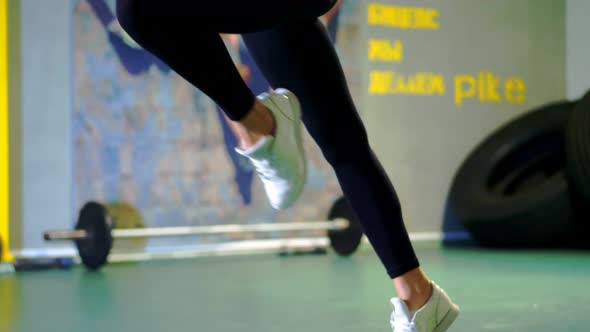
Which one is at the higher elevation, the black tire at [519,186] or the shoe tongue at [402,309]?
Result: the shoe tongue at [402,309]

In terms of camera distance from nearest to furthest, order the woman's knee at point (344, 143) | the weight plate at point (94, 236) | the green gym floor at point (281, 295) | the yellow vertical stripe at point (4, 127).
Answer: the woman's knee at point (344, 143) < the green gym floor at point (281, 295) < the weight plate at point (94, 236) < the yellow vertical stripe at point (4, 127)

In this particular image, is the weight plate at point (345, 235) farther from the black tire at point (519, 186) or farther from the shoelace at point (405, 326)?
the shoelace at point (405, 326)

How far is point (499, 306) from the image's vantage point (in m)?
2.04

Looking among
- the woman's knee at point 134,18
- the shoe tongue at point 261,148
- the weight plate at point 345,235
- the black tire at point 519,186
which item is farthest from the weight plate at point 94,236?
the woman's knee at point 134,18

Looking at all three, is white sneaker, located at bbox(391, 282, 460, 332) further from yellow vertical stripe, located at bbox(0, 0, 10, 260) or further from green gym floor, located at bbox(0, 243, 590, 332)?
yellow vertical stripe, located at bbox(0, 0, 10, 260)

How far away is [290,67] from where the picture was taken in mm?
1168

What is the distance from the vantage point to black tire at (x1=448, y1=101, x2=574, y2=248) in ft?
12.8

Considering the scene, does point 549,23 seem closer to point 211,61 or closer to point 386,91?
point 386,91

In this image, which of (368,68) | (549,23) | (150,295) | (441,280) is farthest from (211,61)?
(549,23)

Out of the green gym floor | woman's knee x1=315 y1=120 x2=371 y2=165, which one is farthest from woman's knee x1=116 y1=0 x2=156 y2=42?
the green gym floor

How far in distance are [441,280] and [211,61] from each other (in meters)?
1.96

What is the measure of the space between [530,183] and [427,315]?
3326mm

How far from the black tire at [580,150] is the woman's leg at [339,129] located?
8.95ft

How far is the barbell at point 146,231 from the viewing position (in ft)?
10.5
